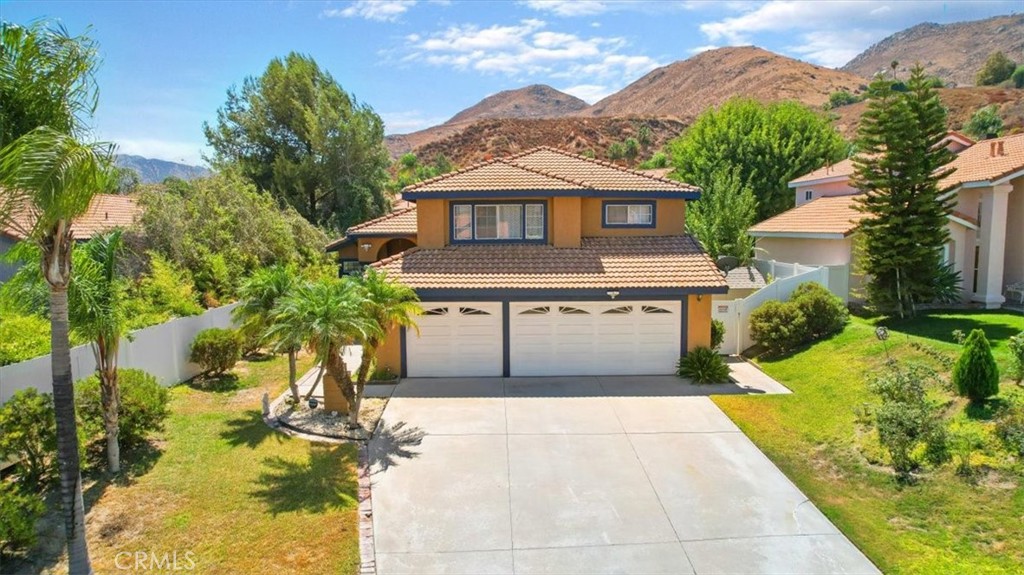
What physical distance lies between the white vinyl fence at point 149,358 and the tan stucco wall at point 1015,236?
25355 mm

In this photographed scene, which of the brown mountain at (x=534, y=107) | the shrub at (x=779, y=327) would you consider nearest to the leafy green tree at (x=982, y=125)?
the shrub at (x=779, y=327)

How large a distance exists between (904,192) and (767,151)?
19.1 metres

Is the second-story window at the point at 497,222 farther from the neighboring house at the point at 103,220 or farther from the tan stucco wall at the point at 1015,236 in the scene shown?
the tan stucco wall at the point at 1015,236

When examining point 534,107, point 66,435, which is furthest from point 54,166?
point 534,107

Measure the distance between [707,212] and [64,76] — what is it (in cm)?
2773

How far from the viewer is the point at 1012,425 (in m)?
10.1

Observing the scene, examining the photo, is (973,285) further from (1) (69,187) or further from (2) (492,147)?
(2) (492,147)

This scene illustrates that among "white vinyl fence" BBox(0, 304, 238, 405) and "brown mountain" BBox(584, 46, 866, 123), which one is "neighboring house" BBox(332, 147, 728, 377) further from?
"brown mountain" BBox(584, 46, 866, 123)

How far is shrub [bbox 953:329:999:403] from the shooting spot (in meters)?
11.0

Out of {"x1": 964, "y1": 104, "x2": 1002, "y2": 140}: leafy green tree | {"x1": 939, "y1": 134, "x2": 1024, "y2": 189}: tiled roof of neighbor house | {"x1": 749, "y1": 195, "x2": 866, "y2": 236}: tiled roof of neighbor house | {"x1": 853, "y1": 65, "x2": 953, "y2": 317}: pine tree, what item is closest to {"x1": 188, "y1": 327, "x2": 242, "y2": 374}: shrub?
{"x1": 853, "y1": 65, "x2": 953, "y2": 317}: pine tree

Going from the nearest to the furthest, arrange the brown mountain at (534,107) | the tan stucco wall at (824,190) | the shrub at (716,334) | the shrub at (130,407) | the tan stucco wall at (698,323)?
the shrub at (130,407)
the tan stucco wall at (698,323)
the shrub at (716,334)
the tan stucco wall at (824,190)
the brown mountain at (534,107)

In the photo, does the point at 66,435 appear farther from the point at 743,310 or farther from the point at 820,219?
the point at 820,219

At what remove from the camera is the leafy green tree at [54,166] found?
5992 mm

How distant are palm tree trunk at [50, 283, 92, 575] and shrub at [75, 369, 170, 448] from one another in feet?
11.9
